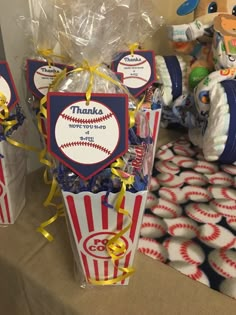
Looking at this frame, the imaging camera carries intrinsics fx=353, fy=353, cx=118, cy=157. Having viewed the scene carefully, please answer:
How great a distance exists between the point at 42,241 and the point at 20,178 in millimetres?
117

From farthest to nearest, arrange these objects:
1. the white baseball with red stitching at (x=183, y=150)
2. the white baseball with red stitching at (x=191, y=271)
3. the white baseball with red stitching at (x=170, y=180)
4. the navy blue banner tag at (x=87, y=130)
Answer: the white baseball with red stitching at (x=183, y=150)
the white baseball with red stitching at (x=170, y=180)
the white baseball with red stitching at (x=191, y=271)
the navy blue banner tag at (x=87, y=130)

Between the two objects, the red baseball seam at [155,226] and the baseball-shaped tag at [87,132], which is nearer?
the baseball-shaped tag at [87,132]

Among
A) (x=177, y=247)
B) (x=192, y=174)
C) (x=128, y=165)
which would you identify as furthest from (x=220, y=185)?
(x=128, y=165)

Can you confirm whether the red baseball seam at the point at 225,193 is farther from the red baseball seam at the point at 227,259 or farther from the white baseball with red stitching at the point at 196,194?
the red baseball seam at the point at 227,259

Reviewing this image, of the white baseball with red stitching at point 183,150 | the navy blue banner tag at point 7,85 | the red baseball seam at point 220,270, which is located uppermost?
the navy blue banner tag at point 7,85

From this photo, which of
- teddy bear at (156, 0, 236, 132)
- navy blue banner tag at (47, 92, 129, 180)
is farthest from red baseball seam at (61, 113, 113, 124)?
teddy bear at (156, 0, 236, 132)

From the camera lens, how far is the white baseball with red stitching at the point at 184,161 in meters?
0.80

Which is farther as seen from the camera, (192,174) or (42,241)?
(192,174)

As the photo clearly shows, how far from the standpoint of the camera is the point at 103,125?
1.39 feet

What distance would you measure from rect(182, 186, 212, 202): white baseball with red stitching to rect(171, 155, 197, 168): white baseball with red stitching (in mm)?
92

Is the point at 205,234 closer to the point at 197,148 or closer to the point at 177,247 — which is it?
the point at 177,247

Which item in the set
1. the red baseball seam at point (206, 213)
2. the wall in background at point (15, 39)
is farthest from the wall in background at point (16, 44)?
the red baseball seam at point (206, 213)

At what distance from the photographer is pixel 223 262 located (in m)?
0.55

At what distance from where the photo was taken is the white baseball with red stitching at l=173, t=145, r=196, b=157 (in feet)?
2.78
